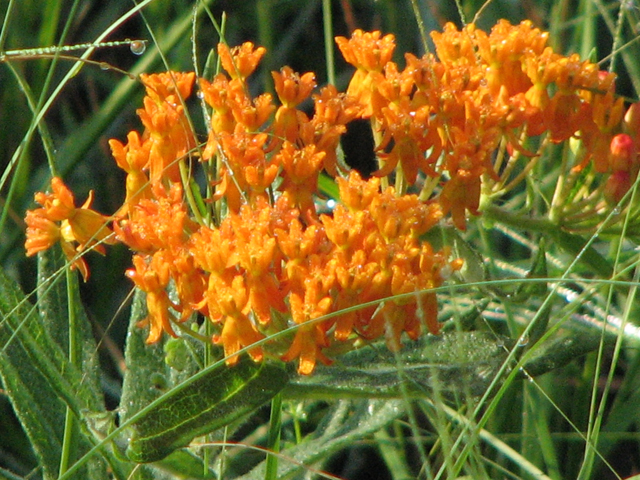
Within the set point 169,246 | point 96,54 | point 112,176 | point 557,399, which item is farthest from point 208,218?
point 96,54

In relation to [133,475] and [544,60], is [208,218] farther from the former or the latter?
Result: [544,60]

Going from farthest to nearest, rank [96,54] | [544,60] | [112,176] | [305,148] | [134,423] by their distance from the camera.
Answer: [96,54] → [112,176] → [544,60] → [305,148] → [134,423]

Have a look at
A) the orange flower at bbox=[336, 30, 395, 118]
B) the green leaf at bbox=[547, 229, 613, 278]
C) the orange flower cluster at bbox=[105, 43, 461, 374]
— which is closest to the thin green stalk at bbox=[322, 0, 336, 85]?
the orange flower at bbox=[336, 30, 395, 118]

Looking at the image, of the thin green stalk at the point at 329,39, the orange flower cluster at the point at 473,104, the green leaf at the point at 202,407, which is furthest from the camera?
the thin green stalk at the point at 329,39

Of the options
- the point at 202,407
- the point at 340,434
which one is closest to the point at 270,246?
the point at 202,407

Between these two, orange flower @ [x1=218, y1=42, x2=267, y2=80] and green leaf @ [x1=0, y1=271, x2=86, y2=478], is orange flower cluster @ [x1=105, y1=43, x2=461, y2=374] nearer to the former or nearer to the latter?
orange flower @ [x1=218, y1=42, x2=267, y2=80]

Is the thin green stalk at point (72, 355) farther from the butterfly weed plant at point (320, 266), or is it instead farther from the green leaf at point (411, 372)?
the green leaf at point (411, 372)

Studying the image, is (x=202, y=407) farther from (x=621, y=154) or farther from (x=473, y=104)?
(x=621, y=154)

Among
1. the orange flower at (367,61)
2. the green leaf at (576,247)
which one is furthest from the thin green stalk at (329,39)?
the green leaf at (576,247)
